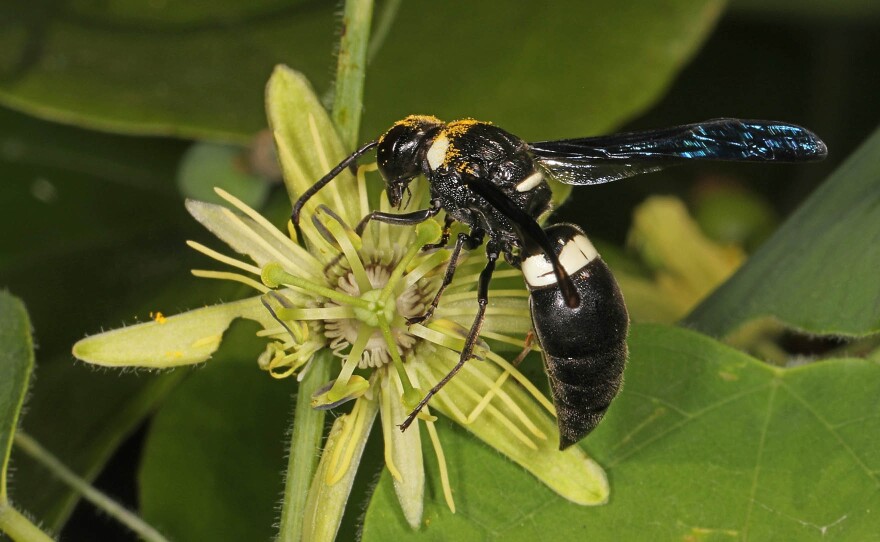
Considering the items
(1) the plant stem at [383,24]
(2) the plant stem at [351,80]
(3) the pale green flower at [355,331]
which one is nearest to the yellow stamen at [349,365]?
(3) the pale green flower at [355,331]

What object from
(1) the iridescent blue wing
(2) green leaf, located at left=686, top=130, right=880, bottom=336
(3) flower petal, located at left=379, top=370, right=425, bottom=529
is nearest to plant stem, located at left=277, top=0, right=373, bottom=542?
(3) flower petal, located at left=379, top=370, right=425, bottom=529

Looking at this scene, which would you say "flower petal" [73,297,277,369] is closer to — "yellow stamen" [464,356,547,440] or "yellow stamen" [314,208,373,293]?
"yellow stamen" [314,208,373,293]

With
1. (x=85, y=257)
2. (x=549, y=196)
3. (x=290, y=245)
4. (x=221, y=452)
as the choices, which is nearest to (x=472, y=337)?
(x=549, y=196)

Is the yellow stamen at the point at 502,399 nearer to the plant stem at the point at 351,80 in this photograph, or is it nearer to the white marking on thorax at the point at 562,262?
the white marking on thorax at the point at 562,262

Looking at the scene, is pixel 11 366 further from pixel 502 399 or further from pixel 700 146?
pixel 700 146

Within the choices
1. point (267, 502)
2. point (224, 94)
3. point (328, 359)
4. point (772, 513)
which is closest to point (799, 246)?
point (772, 513)

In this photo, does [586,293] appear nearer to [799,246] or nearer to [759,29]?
[799,246]

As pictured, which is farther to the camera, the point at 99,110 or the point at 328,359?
the point at 99,110

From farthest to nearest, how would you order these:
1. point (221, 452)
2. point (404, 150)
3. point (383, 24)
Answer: point (383, 24) → point (221, 452) → point (404, 150)
